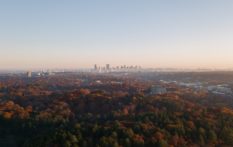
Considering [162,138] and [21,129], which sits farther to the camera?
[21,129]

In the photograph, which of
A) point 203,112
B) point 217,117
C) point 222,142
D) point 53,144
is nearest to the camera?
point 53,144

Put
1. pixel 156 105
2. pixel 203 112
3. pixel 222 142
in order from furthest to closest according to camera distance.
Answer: pixel 156 105
pixel 203 112
pixel 222 142

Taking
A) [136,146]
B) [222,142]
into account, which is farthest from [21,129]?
[222,142]

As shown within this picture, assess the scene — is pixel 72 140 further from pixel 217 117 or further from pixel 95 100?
pixel 95 100

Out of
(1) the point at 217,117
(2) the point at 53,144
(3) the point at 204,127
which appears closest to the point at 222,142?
(3) the point at 204,127

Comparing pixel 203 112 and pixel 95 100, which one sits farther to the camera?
pixel 95 100

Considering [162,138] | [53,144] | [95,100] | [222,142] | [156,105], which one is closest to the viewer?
[53,144]

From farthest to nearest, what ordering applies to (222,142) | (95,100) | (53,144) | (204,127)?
1. (95,100)
2. (204,127)
3. (222,142)
4. (53,144)

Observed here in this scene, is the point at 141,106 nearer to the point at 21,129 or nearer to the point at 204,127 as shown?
the point at 204,127
